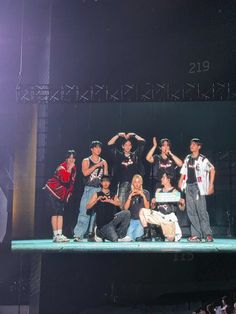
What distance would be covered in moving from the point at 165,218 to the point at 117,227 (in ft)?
2.62

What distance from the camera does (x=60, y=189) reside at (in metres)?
8.24

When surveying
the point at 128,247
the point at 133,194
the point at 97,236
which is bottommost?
the point at 128,247

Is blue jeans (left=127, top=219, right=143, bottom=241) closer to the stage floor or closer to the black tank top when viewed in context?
the stage floor

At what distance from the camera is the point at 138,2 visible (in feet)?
27.3

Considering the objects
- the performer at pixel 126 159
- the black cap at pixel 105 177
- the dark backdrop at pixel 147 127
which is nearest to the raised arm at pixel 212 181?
the dark backdrop at pixel 147 127

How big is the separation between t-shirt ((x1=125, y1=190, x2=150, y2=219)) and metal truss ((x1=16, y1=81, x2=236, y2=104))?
161 centimetres

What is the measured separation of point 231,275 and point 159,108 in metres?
2.99

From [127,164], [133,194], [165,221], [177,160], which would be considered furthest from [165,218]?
[127,164]

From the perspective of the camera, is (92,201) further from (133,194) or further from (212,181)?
(212,181)

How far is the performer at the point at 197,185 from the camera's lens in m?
8.09

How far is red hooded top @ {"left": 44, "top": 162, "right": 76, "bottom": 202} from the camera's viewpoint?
8.20 m

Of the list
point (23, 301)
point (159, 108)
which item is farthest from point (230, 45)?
point (23, 301)

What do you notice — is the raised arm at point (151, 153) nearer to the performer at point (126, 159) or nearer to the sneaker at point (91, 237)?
the performer at point (126, 159)

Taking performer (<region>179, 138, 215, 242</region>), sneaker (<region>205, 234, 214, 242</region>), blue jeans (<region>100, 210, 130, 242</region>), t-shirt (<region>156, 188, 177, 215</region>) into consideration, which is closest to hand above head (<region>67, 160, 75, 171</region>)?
blue jeans (<region>100, 210, 130, 242</region>)
